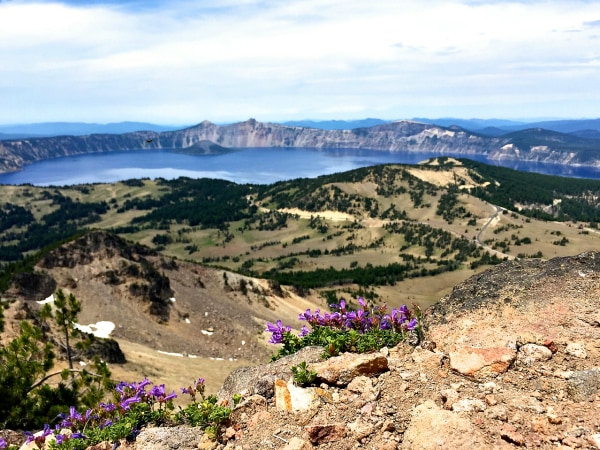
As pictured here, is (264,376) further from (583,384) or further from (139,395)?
(583,384)

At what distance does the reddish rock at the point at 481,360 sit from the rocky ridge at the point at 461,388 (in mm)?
17

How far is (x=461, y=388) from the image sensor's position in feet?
22.0

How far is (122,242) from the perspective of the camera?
58281 millimetres

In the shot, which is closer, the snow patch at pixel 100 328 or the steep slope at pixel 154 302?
the snow patch at pixel 100 328

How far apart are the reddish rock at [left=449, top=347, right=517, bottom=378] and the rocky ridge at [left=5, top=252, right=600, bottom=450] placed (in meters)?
0.02

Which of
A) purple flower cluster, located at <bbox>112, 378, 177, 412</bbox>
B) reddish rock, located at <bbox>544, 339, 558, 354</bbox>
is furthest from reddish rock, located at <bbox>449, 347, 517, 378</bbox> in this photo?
purple flower cluster, located at <bbox>112, 378, 177, 412</bbox>

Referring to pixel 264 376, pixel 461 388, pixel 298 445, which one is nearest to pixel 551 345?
pixel 461 388

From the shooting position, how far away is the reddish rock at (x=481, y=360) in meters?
6.89

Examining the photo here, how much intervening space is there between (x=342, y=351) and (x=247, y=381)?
7.27ft

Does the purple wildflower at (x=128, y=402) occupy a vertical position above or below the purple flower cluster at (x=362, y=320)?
below

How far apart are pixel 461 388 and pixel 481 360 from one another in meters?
0.67

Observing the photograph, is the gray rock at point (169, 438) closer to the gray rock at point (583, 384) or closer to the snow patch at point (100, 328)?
the gray rock at point (583, 384)

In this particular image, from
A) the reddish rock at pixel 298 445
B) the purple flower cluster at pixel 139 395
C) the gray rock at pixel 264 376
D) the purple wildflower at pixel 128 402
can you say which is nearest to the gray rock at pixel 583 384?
the reddish rock at pixel 298 445

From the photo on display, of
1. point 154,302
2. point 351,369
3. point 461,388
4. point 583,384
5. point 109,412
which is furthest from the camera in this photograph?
point 154,302
